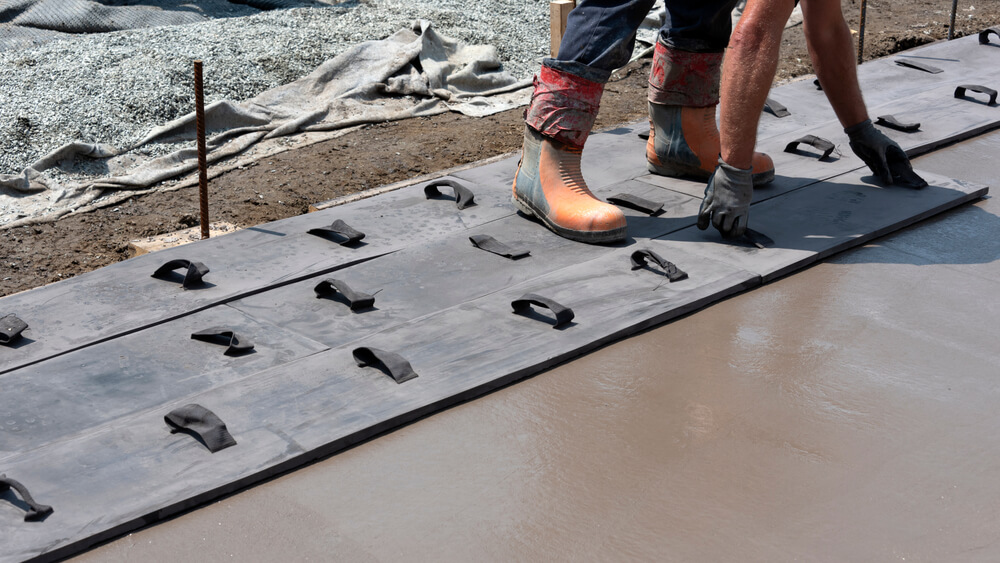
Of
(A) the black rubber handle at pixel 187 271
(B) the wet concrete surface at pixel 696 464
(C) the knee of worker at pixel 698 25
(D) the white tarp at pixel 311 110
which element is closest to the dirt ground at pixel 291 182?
(D) the white tarp at pixel 311 110

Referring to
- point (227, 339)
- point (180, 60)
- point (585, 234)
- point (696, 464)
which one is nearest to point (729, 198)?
point (585, 234)

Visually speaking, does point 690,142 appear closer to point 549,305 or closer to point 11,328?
point 549,305

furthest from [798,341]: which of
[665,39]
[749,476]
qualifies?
[665,39]

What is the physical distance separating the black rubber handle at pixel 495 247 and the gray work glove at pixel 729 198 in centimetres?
59

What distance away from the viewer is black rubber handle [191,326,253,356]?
2.20 meters

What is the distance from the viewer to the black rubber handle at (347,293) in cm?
241

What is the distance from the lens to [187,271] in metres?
2.54

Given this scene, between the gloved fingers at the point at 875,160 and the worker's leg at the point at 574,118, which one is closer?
the worker's leg at the point at 574,118

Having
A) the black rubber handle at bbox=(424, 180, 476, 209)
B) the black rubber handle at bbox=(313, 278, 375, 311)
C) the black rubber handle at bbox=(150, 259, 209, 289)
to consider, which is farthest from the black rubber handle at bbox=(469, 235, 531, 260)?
the black rubber handle at bbox=(150, 259, 209, 289)

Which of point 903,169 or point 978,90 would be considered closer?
point 903,169

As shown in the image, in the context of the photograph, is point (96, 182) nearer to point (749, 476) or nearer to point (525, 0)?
point (749, 476)

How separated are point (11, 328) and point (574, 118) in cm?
174

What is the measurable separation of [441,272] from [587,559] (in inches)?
49.1

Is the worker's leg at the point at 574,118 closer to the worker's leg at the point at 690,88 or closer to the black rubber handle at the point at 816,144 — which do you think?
the worker's leg at the point at 690,88
